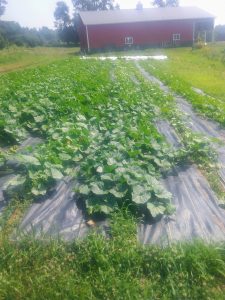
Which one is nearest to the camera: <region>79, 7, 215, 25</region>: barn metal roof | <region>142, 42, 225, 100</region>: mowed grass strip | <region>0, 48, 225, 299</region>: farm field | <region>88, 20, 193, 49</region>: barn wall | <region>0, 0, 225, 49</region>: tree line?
<region>0, 48, 225, 299</region>: farm field

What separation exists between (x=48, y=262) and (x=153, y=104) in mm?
7000

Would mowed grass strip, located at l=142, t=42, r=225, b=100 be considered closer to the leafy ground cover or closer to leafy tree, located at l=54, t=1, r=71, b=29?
the leafy ground cover

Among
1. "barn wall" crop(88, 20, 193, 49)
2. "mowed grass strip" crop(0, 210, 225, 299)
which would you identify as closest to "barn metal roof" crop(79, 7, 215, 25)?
"barn wall" crop(88, 20, 193, 49)

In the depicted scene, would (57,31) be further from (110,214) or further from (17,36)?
(110,214)

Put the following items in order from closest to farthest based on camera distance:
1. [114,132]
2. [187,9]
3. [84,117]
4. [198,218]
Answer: [198,218]
[114,132]
[84,117]
[187,9]

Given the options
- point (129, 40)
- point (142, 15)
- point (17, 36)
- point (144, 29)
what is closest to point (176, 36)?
point (144, 29)

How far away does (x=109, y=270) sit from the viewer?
3.23m

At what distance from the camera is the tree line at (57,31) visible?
49.5 metres

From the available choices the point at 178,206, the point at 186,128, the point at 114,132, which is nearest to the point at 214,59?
the point at 186,128

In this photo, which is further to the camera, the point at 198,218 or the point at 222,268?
the point at 198,218

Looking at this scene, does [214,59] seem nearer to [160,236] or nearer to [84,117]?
[84,117]

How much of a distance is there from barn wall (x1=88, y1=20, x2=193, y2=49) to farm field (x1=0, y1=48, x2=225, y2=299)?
1306 inches

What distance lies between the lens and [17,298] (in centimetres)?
303

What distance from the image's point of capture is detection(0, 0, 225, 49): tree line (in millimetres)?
49544
